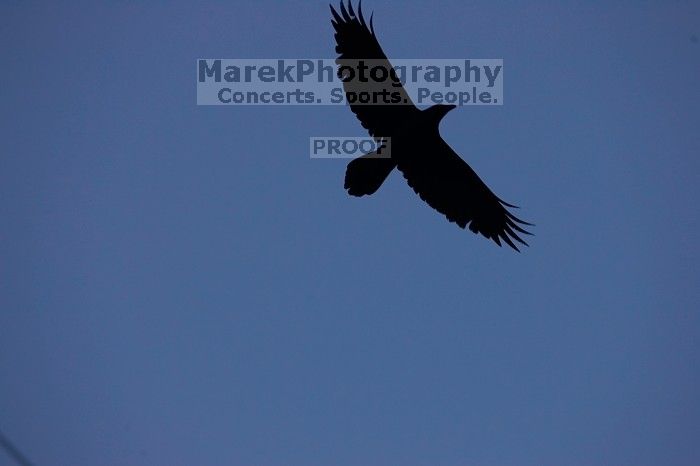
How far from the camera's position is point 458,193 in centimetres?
1112

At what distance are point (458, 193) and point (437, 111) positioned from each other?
3.12ft

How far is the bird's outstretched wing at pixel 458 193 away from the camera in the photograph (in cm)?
1086

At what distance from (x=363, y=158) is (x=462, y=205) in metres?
1.25

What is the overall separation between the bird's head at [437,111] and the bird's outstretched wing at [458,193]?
7.9 inches

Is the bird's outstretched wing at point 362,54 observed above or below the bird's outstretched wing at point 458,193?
above

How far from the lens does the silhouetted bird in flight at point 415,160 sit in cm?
1030

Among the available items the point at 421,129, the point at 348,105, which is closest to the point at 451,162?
the point at 421,129

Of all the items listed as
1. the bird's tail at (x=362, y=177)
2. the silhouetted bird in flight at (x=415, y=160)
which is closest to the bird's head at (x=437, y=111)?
the silhouetted bird in flight at (x=415, y=160)

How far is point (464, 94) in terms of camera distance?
484 inches

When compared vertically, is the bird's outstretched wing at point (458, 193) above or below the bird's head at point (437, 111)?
below

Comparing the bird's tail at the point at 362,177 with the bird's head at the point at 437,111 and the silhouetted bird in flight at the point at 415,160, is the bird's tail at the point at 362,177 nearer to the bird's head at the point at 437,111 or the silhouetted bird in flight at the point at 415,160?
the silhouetted bird in flight at the point at 415,160

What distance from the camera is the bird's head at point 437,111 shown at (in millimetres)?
10516

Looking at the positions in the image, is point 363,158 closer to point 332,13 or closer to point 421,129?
point 421,129

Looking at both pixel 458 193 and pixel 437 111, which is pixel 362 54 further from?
pixel 458 193
